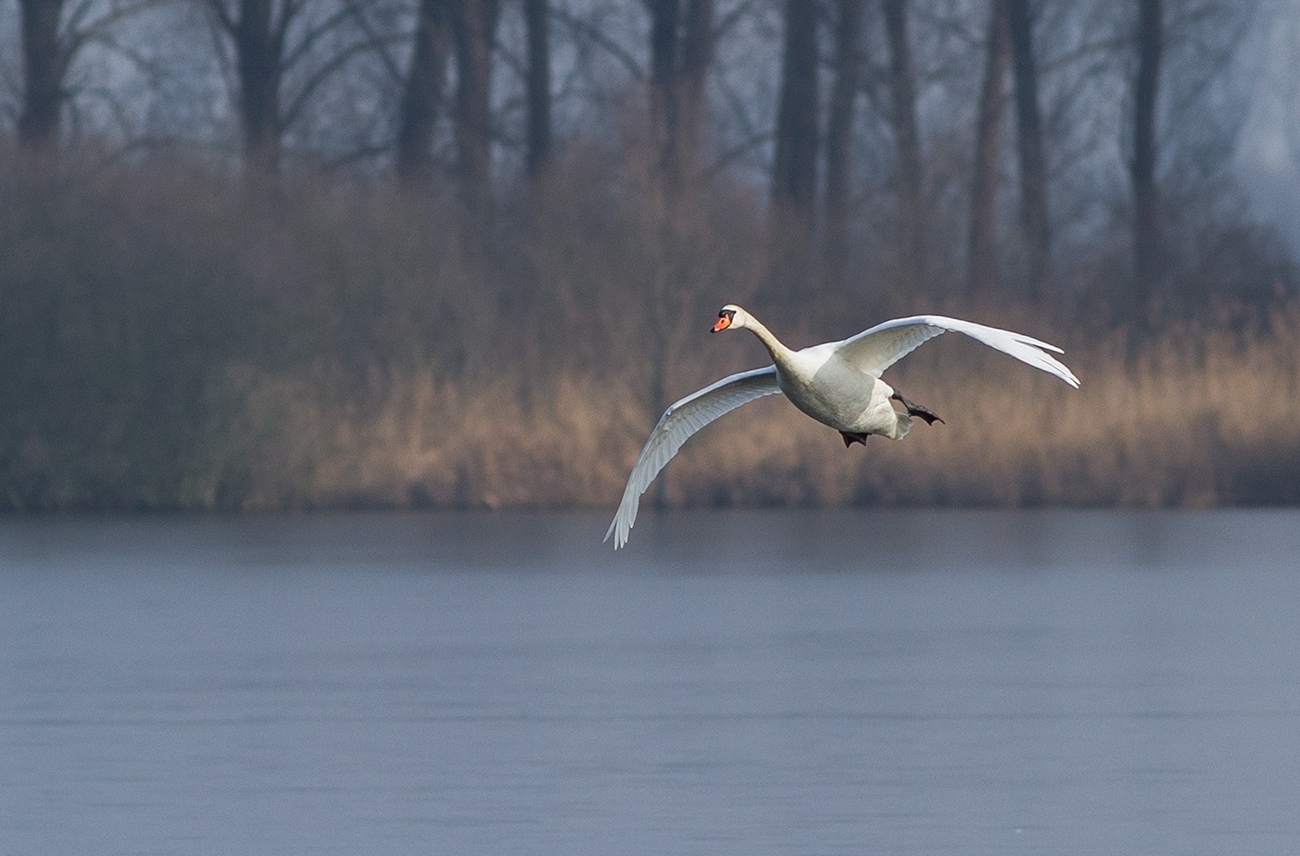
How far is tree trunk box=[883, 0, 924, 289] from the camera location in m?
32.4

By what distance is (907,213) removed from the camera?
108ft

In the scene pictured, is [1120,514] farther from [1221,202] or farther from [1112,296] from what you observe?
[1221,202]

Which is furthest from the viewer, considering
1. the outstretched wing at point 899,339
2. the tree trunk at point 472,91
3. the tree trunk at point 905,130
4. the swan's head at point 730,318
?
the tree trunk at point 472,91

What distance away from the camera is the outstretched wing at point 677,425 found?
429 inches

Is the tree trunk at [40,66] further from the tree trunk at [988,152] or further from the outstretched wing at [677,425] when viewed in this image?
the outstretched wing at [677,425]

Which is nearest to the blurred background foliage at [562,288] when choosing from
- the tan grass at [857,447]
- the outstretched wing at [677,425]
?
the tan grass at [857,447]

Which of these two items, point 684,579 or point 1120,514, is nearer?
point 684,579

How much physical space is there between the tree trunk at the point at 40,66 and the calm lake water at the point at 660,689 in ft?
33.9

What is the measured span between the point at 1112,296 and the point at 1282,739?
2104 cm

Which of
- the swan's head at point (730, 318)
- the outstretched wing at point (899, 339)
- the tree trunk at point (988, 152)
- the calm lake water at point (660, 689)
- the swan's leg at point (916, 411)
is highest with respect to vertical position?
the tree trunk at point (988, 152)

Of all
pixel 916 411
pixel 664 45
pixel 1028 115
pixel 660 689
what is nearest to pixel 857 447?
pixel 1028 115

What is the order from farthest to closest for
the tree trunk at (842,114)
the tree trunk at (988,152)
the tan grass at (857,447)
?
the tree trunk at (842,114), the tree trunk at (988,152), the tan grass at (857,447)

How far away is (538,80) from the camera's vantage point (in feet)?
118

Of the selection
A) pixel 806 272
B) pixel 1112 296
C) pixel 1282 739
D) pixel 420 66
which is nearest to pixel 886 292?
pixel 806 272
